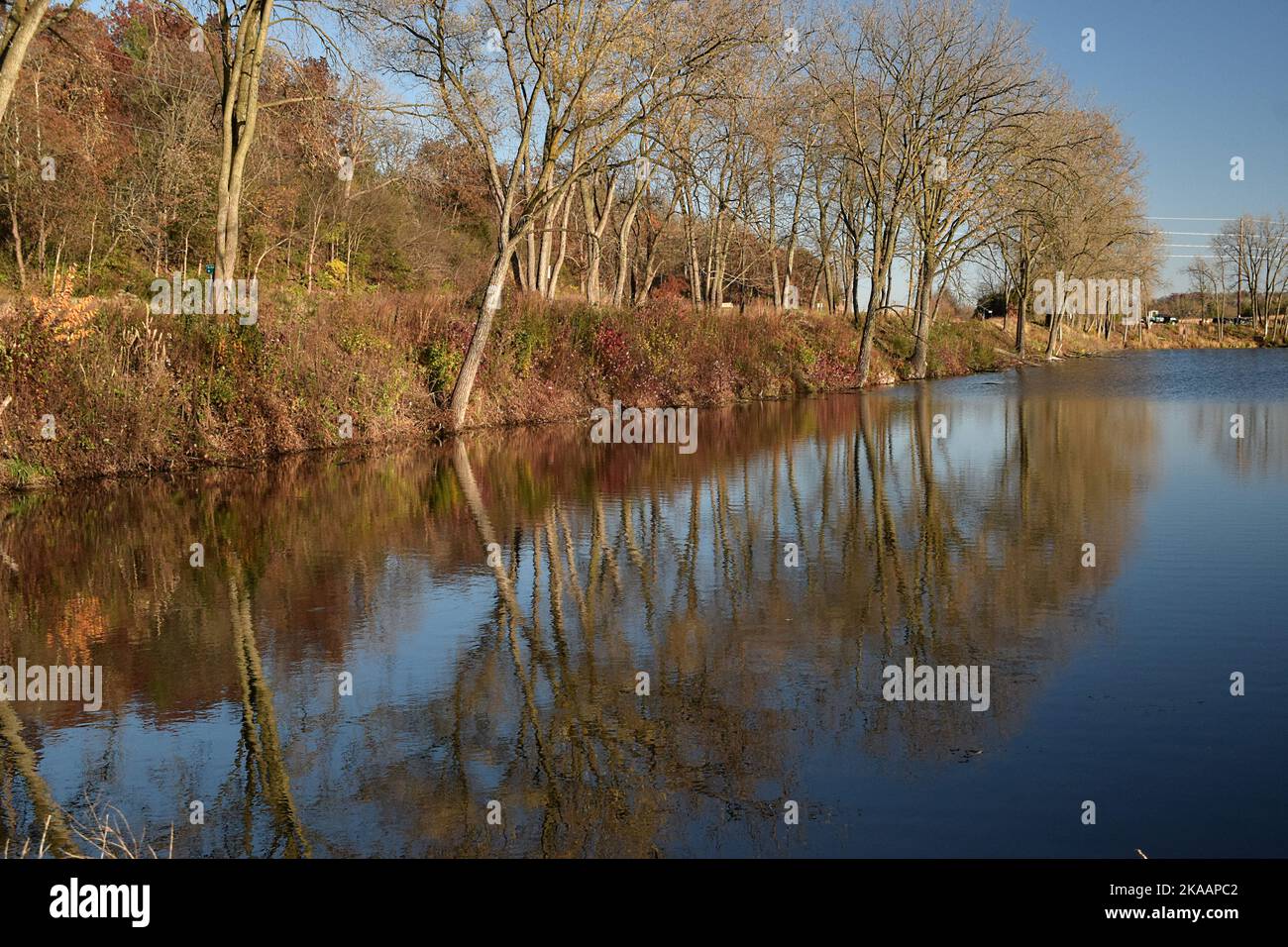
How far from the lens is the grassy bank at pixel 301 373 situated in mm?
17344

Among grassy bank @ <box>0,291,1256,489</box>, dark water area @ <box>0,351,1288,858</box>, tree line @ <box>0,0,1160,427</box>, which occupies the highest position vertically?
tree line @ <box>0,0,1160,427</box>

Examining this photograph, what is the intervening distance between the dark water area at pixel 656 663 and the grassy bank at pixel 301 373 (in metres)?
1.27

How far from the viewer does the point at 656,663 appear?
8.17 metres

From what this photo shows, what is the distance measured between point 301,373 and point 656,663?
1507 cm

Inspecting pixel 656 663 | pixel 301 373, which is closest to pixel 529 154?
pixel 301 373

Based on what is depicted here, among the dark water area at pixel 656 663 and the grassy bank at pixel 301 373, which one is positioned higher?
the grassy bank at pixel 301 373

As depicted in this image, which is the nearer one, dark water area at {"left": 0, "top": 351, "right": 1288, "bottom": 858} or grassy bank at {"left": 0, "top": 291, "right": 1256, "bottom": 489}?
dark water area at {"left": 0, "top": 351, "right": 1288, "bottom": 858}

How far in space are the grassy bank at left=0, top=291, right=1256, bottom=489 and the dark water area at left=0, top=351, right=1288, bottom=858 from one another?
4.16 feet

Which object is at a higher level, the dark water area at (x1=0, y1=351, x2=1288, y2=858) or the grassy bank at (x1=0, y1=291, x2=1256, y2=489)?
the grassy bank at (x1=0, y1=291, x2=1256, y2=489)

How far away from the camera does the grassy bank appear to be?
17.3 meters

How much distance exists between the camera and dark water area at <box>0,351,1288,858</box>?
18.5 feet

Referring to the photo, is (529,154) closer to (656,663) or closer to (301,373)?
(301,373)

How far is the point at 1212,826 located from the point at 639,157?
67.6ft
